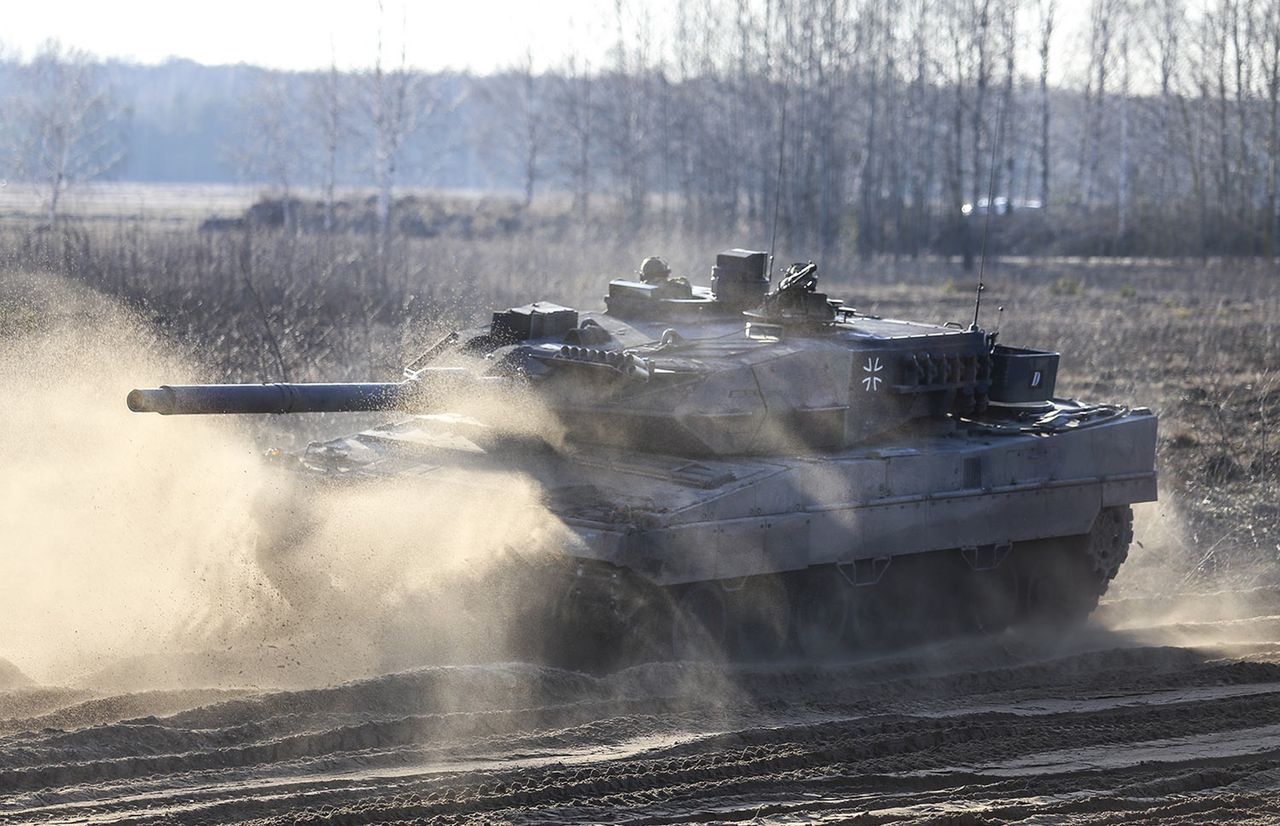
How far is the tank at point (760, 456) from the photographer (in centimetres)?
905

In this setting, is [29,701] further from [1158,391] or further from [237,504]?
[1158,391]

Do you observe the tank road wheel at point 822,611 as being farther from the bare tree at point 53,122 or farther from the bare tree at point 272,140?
the bare tree at point 272,140

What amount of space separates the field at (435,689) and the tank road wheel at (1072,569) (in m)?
0.24

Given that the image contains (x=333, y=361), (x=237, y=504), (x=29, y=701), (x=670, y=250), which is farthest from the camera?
(x=670, y=250)

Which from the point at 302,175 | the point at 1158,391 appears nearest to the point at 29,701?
the point at 1158,391

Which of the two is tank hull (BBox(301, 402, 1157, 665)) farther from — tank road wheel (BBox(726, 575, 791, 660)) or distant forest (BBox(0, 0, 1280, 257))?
distant forest (BBox(0, 0, 1280, 257))

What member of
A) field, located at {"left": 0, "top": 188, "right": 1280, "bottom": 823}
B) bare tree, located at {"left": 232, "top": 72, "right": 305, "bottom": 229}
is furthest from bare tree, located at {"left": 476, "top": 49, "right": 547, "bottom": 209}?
field, located at {"left": 0, "top": 188, "right": 1280, "bottom": 823}

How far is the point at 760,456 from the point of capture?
9.91 metres

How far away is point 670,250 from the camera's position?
3105 cm

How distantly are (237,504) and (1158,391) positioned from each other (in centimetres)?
1265

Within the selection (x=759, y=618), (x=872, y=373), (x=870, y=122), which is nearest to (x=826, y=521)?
(x=759, y=618)

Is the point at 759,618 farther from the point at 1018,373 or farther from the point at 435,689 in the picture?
the point at 1018,373

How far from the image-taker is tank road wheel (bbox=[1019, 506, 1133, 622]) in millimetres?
11508

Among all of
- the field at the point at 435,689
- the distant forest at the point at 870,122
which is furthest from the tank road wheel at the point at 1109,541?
the distant forest at the point at 870,122
